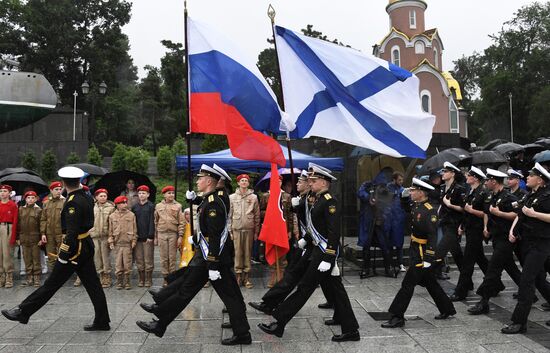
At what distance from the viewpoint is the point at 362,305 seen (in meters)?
7.01

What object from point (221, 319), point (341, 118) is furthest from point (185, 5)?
point (221, 319)

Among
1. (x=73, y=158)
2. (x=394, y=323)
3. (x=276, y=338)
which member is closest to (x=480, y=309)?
(x=394, y=323)

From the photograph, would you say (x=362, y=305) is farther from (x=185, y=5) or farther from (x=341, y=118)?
(x=185, y=5)

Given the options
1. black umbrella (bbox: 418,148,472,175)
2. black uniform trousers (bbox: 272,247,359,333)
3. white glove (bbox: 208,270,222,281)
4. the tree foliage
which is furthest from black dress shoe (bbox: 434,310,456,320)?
the tree foliage

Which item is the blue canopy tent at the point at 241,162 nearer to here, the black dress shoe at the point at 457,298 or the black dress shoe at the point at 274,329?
the black dress shoe at the point at 457,298

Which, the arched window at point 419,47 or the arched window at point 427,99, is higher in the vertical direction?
the arched window at point 419,47

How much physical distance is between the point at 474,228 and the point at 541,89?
49.4 metres

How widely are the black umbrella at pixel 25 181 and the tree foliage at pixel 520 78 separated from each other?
4717cm

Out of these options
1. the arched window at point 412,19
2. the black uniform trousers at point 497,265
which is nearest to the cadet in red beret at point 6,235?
the black uniform trousers at point 497,265

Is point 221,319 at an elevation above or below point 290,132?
below

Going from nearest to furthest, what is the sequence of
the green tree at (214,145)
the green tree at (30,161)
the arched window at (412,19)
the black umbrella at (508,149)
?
1. the black umbrella at (508,149)
2. the green tree at (30,161)
3. the green tree at (214,145)
4. the arched window at (412,19)

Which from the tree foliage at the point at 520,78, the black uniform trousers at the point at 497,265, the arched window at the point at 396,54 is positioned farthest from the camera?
the tree foliage at the point at 520,78

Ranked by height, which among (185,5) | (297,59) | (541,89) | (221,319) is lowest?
(221,319)

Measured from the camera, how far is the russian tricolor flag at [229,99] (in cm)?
625
